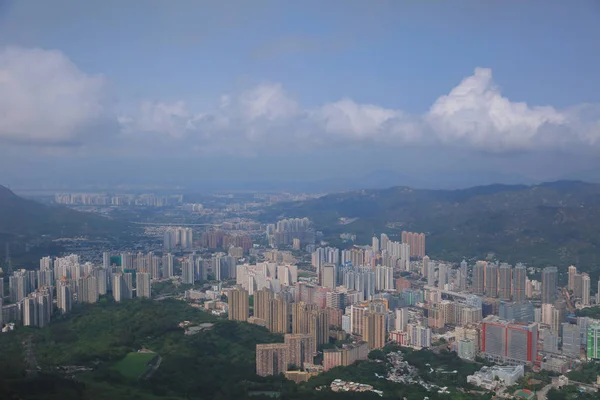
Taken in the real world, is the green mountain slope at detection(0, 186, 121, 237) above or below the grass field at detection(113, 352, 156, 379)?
above

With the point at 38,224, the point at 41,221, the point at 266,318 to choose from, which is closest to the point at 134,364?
the point at 266,318

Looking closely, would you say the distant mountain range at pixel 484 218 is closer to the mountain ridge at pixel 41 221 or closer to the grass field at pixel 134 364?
the mountain ridge at pixel 41 221

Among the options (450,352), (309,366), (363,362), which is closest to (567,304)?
(450,352)

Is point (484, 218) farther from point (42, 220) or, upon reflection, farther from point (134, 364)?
point (134, 364)

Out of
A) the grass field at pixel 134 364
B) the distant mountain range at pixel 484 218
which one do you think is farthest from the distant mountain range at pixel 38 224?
the distant mountain range at pixel 484 218

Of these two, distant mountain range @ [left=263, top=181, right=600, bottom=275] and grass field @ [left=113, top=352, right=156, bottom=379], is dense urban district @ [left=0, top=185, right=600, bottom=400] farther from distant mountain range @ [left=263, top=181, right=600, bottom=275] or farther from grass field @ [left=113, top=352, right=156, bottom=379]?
distant mountain range @ [left=263, top=181, right=600, bottom=275]

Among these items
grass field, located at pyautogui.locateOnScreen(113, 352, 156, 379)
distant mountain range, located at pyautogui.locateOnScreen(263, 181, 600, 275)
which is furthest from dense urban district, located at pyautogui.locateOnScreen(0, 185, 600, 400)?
distant mountain range, located at pyautogui.locateOnScreen(263, 181, 600, 275)

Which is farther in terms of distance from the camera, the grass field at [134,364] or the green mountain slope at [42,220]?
the green mountain slope at [42,220]
